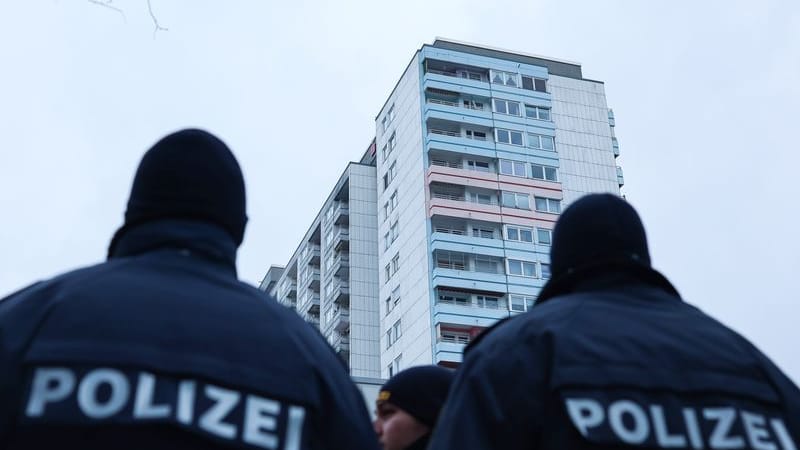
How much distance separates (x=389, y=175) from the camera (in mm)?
45781

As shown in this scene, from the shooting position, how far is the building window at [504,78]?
145ft

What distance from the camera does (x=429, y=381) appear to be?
3789 mm

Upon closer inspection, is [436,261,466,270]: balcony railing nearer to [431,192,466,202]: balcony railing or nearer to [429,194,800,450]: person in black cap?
[431,192,466,202]: balcony railing

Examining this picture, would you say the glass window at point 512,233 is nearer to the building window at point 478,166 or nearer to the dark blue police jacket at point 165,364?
the building window at point 478,166

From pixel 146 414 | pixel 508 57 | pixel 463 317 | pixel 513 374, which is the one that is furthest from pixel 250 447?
pixel 508 57

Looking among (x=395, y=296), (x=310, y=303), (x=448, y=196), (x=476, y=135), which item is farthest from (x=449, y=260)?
(x=310, y=303)

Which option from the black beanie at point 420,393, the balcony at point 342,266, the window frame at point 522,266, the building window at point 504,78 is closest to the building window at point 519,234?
the window frame at point 522,266

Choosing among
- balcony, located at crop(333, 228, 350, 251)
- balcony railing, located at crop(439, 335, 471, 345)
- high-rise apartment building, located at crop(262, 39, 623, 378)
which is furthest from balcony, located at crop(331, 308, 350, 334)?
balcony railing, located at crop(439, 335, 471, 345)

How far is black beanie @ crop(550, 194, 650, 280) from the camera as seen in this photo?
9.27 ft

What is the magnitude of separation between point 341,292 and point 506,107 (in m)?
12.7

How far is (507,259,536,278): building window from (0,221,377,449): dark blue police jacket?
38.2m

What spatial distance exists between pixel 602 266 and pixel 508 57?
143ft

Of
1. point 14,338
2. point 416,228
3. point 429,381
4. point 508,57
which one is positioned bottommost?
point 14,338

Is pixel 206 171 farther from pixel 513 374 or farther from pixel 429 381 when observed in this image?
pixel 429 381
